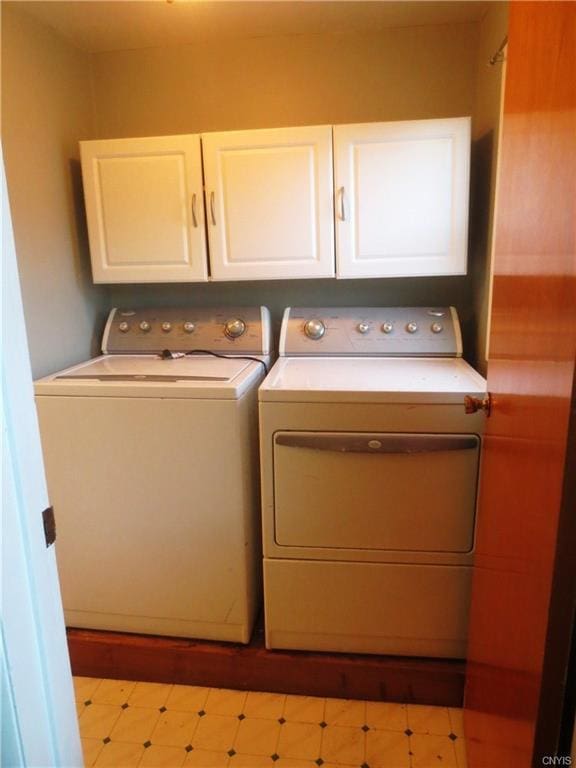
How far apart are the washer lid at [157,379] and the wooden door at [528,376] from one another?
2.76 feet

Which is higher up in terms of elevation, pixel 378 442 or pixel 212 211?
pixel 212 211

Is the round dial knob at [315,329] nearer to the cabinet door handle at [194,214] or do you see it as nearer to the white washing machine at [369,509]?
the white washing machine at [369,509]

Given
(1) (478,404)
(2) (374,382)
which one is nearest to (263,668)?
(2) (374,382)

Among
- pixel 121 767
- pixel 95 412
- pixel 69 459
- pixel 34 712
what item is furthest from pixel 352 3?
pixel 121 767

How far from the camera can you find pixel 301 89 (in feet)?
7.00

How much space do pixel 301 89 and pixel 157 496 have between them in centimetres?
174

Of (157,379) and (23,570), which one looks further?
(157,379)

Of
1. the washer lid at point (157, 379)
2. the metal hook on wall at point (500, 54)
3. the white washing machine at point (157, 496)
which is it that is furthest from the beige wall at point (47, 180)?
the metal hook on wall at point (500, 54)

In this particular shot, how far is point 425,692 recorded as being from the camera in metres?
1.66

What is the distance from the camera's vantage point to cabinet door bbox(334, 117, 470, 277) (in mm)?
1847

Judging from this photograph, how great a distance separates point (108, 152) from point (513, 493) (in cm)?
189

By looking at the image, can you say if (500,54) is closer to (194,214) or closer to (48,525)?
(194,214)

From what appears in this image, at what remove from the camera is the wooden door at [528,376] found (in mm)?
716

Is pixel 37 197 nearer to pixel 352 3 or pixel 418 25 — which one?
pixel 352 3
